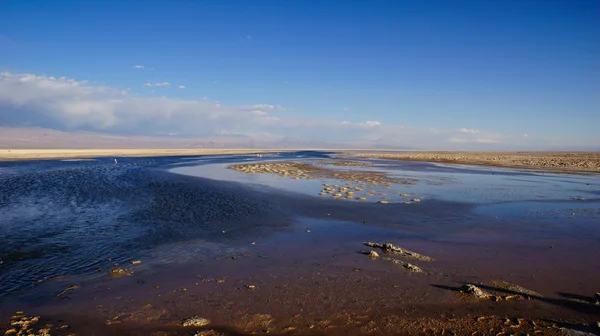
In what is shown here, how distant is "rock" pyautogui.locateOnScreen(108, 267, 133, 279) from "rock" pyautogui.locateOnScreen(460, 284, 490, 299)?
9.19m

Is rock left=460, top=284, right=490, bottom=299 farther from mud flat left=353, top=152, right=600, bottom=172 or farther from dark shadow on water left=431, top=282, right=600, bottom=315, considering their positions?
mud flat left=353, top=152, right=600, bottom=172

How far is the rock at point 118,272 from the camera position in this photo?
9.12 m

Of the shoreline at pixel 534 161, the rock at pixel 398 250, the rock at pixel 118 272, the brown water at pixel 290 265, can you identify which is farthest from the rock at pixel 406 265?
the shoreline at pixel 534 161

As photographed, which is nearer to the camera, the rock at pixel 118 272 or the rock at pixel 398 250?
the rock at pixel 118 272

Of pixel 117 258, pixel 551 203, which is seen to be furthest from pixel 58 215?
pixel 551 203

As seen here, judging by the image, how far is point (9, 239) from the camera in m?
12.5

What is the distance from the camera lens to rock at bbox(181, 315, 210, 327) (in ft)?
21.5

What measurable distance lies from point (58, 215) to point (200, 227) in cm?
840

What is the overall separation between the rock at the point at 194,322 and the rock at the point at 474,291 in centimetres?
630

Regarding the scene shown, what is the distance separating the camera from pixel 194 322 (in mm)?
6621

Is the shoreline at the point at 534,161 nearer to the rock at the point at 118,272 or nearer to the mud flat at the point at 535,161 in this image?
the mud flat at the point at 535,161

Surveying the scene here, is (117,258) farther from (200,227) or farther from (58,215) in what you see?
(58,215)

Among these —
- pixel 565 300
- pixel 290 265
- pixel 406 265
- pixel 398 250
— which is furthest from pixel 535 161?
pixel 290 265

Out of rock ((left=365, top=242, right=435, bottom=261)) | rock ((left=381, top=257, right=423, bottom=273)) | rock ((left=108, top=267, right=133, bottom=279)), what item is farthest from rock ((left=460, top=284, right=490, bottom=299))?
rock ((left=108, top=267, right=133, bottom=279))
